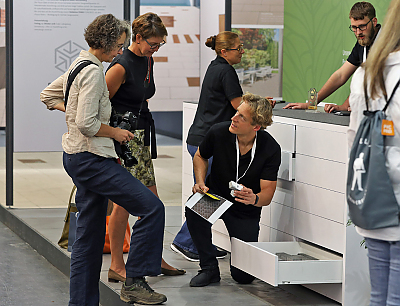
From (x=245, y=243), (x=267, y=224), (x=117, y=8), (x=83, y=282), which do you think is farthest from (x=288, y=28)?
(x=83, y=282)

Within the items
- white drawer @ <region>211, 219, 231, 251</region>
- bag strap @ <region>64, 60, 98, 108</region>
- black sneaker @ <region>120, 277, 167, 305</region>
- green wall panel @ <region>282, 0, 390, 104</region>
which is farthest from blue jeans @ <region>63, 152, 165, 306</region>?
green wall panel @ <region>282, 0, 390, 104</region>

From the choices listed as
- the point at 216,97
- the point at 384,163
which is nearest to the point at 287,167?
the point at 216,97

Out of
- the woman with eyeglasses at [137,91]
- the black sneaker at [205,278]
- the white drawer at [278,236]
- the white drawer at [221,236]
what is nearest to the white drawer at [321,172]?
the white drawer at [278,236]

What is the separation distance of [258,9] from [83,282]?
558 centimetres

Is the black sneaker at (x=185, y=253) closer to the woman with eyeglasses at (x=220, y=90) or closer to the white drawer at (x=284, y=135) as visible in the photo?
the woman with eyeglasses at (x=220, y=90)

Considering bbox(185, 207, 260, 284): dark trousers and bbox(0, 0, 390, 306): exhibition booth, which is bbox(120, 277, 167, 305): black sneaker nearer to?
bbox(0, 0, 390, 306): exhibition booth

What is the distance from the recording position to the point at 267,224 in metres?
4.22

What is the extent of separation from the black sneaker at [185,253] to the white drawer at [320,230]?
2.64 ft

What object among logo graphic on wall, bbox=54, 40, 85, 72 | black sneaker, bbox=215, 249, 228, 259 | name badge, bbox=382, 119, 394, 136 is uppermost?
logo graphic on wall, bbox=54, 40, 85, 72

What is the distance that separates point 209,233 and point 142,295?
0.63 metres

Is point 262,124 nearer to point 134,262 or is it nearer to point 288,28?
point 134,262

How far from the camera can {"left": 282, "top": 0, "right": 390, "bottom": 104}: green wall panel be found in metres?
6.71

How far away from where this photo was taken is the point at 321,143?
364cm

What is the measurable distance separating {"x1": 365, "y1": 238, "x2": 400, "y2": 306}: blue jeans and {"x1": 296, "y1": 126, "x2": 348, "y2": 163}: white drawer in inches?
52.4
